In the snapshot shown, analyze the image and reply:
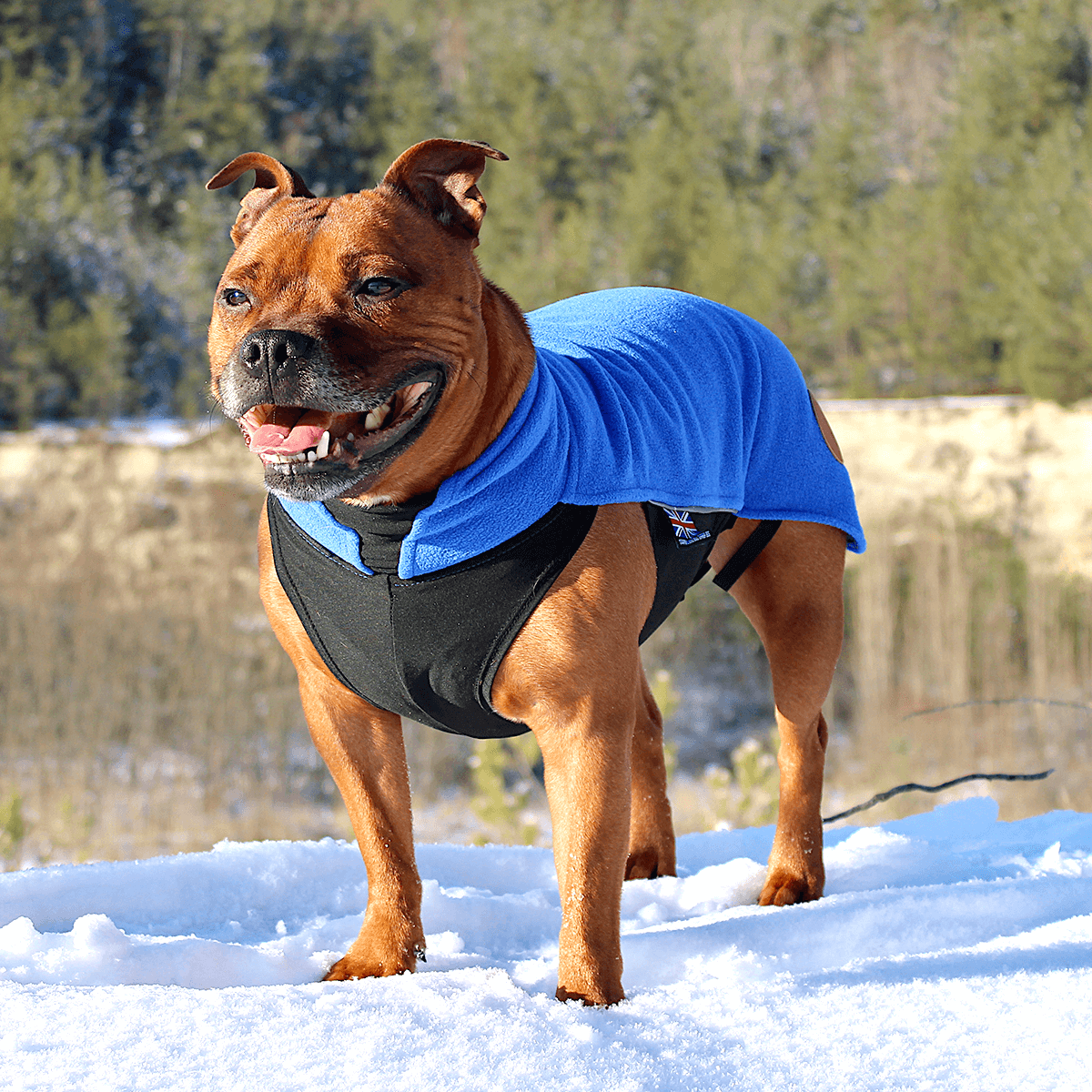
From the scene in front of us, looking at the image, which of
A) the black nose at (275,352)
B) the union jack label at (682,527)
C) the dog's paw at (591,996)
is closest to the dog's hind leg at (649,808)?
the union jack label at (682,527)

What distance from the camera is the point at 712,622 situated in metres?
15.4

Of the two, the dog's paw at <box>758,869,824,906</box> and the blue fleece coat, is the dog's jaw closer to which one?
the blue fleece coat

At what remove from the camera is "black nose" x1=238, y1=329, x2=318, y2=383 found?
6.78 ft

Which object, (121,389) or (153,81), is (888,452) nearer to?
(121,389)

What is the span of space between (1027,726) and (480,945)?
11148 millimetres

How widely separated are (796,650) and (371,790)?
132 centimetres

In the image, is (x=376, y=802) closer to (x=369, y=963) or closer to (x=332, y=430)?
(x=369, y=963)

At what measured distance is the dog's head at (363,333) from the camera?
2104 millimetres

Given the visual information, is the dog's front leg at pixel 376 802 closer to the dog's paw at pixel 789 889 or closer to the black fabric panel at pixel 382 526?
the black fabric panel at pixel 382 526

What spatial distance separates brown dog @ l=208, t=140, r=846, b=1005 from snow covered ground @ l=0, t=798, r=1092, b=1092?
25 centimetres

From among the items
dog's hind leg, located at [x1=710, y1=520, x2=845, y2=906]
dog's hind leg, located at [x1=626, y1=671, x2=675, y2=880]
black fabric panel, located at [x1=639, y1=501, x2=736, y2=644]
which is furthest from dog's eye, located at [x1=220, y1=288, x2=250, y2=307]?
dog's hind leg, located at [x1=626, y1=671, x2=675, y2=880]

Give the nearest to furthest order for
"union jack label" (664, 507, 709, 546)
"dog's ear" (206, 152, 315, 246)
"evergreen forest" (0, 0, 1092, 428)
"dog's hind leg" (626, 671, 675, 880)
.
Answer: "dog's ear" (206, 152, 315, 246) < "union jack label" (664, 507, 709, 546) < "dog's hind leg" (626, 671, 675, 880) < "evergreen forest" (0, 0, 1092, 428)

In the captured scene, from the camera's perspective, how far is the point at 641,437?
8.88 feet

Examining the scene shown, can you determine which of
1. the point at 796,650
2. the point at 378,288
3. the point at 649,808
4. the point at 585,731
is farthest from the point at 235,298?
the point at 649,808
